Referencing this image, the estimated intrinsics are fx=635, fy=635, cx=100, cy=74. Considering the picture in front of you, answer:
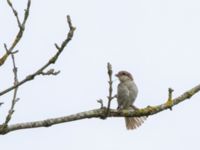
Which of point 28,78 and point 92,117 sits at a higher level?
point 28,78

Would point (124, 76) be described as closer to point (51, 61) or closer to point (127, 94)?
point (127, 94)

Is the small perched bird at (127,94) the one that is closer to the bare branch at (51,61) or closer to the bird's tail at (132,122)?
the bird's tail at (132,122)

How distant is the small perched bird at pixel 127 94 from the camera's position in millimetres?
7395

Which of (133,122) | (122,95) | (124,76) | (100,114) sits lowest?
(133,122)

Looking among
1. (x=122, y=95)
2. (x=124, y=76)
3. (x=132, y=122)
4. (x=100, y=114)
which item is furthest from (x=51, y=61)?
(x=124, y=76)

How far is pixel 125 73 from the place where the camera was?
9031mm

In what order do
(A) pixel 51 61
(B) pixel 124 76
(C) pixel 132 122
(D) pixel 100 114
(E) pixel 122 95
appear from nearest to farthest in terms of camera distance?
(A) pixel 51 61
(D) pixel 100 114
(C) pixel 132 122
(E) pixel 122 95
(B) pixel 124 76

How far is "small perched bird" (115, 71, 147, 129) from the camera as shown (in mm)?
7395

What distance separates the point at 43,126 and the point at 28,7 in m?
0.96

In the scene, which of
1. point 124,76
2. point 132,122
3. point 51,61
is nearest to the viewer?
point 51,61

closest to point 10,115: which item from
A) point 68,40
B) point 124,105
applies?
point 68,40

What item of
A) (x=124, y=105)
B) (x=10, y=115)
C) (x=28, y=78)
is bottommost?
(x=124, y=105)

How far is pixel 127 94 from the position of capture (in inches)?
322

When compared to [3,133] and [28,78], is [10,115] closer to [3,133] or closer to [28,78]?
[3,133]
